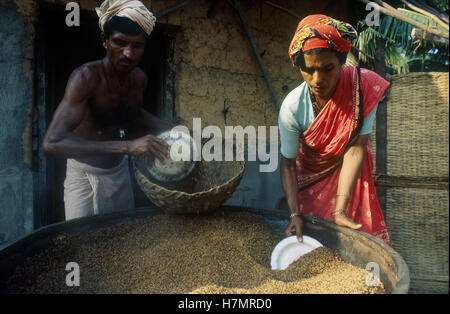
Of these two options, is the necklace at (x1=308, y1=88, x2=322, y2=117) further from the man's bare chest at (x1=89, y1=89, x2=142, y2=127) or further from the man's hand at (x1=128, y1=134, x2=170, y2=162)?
the man's bare chest at (x1=89, y1=89, x2=142, y2=127)

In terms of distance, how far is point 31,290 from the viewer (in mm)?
1392

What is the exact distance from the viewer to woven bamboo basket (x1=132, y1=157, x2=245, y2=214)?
1.61 m

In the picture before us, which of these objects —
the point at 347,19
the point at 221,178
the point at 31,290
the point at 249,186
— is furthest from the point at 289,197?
the point at 347,19

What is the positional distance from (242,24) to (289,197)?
7.31 ft

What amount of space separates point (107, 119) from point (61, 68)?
2517 millimetres

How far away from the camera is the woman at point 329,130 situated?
5.63 ft

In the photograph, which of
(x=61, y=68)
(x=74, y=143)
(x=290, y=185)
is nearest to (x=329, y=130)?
(x=290, y=185)

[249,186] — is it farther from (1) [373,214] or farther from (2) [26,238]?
(2) [26,238]

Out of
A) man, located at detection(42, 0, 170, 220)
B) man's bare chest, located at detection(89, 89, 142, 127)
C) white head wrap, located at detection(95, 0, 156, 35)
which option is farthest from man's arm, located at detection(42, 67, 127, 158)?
white head wrap, located at detection(95, 0, 156, 35)

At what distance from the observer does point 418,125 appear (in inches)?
133

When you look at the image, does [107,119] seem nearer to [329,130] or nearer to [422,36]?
[329,130]

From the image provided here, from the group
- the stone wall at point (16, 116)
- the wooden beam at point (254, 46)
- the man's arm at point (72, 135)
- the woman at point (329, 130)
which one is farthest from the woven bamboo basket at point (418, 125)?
the stone wall at point (16, 116)

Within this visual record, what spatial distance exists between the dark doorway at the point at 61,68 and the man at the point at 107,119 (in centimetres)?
77

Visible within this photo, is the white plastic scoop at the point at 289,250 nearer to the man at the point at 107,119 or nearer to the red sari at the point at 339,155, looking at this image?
the red sari at the point at 339,155
